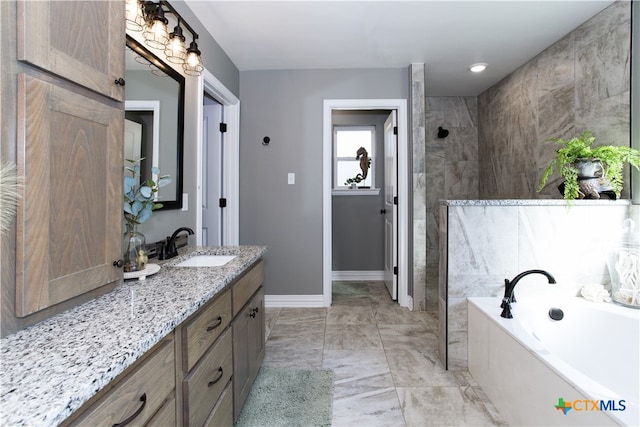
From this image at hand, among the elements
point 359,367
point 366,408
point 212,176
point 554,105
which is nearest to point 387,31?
point 554,105

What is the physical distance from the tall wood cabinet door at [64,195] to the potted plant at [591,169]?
2.22m

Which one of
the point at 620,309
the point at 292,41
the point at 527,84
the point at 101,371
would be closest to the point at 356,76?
the point at 292,41

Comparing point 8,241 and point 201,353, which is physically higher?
point 8,241

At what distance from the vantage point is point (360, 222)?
4129 millimetres

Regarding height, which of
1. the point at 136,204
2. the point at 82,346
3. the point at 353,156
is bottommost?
the point at 82,346

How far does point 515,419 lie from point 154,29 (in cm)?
261

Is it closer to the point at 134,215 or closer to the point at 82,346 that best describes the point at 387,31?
the point at 134,215

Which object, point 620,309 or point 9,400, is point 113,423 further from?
point 620,309

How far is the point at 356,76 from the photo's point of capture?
3.12 metres

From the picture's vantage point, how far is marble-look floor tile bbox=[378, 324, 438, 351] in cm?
231

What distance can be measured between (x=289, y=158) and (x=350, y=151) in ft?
4.43

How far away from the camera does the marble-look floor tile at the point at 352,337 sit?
233cm

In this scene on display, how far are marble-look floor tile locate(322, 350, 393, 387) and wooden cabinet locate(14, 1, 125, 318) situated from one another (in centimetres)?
150

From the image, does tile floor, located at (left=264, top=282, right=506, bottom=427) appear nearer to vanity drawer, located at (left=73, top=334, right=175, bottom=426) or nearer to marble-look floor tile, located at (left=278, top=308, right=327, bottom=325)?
marble-look floor tile, located at (left=278, top=308, right=327, bottom=325)
